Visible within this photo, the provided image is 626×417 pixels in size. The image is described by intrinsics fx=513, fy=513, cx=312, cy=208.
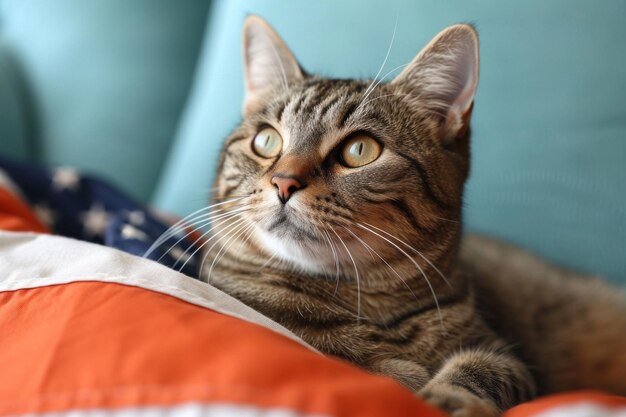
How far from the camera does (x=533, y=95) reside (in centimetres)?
118

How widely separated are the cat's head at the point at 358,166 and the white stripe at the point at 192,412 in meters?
0.35

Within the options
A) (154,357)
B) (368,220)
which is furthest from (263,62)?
(154,357)

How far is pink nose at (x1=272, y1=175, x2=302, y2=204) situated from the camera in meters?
0.76

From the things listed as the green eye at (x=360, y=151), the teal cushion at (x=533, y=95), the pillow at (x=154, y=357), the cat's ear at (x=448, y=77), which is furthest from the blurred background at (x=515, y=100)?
the pillow at (x=154, y=357)

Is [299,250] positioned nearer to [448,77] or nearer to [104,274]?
[104,274]

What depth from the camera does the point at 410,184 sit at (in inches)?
32.5

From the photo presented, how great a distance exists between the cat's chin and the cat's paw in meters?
0.26

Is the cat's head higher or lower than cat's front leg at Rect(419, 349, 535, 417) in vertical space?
higher

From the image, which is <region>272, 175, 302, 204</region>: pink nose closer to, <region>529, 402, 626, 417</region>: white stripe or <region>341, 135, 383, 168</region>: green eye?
<region>341, 135, 383, 168</region>: green eye

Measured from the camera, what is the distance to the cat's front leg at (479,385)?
1.97 ft

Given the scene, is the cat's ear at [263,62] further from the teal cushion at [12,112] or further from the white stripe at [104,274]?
the teal cushion at [12,112]

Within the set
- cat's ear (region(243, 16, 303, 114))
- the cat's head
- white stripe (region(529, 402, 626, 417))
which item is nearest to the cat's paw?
white stripe (region(529, 402, 626, 417))

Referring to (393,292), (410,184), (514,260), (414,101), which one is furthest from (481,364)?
(514,260)

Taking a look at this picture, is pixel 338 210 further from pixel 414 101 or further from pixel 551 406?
pixel 551 406
